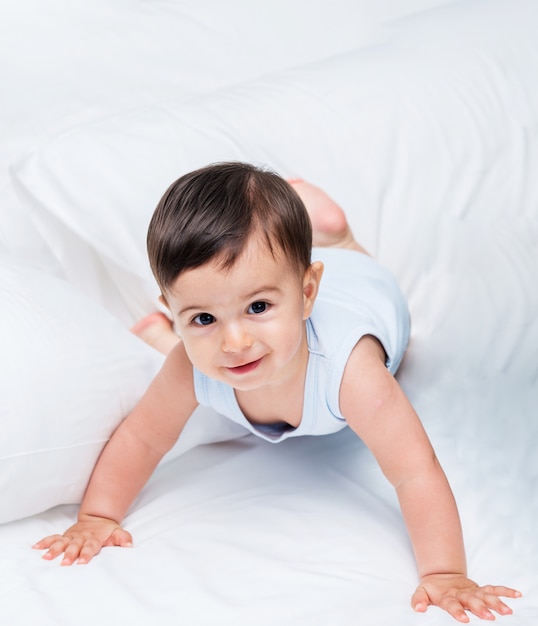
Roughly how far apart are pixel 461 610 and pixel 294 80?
1037 millimetres

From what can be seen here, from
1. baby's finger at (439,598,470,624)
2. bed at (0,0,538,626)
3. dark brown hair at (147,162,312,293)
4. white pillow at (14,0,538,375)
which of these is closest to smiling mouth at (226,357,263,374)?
dark brown hair at (147,162,312,293)

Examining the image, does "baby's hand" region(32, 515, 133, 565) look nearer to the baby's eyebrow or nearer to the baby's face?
the baby's face

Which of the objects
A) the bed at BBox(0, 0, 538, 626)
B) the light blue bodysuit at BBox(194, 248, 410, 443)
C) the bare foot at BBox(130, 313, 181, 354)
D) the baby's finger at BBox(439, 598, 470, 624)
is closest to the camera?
the baby's finger at BBox(439, 598, 470, 624)

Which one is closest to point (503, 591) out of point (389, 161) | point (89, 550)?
point (89, 550)

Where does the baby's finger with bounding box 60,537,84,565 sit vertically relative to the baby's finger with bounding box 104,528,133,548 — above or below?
above

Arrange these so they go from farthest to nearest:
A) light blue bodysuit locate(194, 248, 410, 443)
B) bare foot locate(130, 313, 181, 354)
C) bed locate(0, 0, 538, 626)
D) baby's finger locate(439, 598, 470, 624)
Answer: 1. bare foot locate(130, 313, 181, 354)
2. light blue bodysuit locate(194, 248, 410, 443)
3. bed locate(0, 0, 538, 626)
4. baby's finger locate(439, 598, 470, 624)

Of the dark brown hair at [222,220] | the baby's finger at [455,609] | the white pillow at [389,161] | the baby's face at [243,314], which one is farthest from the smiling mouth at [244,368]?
the white pillow at [389,161]

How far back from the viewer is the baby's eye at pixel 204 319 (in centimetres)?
102

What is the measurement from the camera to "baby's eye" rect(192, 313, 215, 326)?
1.02 meters

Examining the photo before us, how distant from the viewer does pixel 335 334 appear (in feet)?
3.89

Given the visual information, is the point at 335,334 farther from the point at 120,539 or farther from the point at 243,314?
the point at 120,539

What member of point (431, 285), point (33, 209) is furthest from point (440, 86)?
point (33, 209)

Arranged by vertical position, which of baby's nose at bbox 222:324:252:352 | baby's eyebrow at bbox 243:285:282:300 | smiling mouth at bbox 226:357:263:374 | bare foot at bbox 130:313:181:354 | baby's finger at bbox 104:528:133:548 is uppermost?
baby's eyebrow at bbox 243:285:282:300

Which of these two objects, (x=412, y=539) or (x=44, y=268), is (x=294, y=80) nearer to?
(x=44, y=268)
